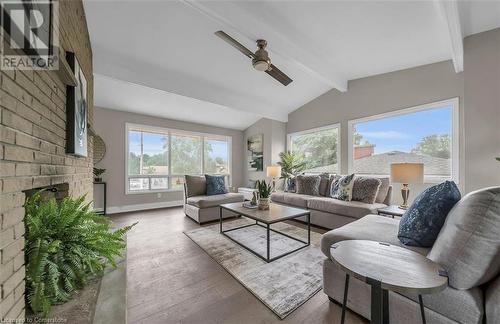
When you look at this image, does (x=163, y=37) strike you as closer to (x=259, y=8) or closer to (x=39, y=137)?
(x=259, y=8)

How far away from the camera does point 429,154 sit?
3.45 m

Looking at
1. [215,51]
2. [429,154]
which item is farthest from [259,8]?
[429,154]

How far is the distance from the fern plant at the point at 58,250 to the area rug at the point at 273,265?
119cm

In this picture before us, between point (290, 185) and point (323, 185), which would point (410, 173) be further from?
point (290, 185)

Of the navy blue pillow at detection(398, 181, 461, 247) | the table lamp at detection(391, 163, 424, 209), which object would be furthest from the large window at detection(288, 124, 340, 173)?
the navy blue pillow at detection(398, 181, 461, 247)

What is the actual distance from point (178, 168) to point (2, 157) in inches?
193

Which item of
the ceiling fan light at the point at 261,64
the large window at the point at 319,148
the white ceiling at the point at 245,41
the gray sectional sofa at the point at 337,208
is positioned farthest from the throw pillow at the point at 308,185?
the ceiling fan light at the point at 261,64

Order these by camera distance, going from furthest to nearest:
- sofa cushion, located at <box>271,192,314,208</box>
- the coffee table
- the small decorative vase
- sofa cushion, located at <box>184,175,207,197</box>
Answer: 1. sofa cushion, located at <box>184,175,207,197</box>
2. sofa cushion, located at <box>271,192,314,208</box>
3. the small decorative vase
4. the coffee table

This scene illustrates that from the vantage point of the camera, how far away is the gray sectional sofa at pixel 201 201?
3594mm

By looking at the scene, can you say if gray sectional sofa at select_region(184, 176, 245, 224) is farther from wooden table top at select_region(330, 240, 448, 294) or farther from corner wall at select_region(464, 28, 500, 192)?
corner wall at select_region(464, 28, 500, 192)

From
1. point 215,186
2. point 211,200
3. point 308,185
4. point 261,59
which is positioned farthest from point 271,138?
point 261,59

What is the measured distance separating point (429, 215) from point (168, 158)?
527 centimetres

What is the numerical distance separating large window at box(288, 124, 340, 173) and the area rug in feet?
7.48

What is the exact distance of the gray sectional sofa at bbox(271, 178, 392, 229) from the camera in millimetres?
2949
